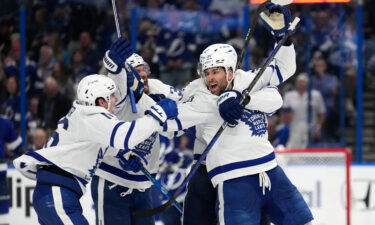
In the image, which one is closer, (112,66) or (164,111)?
(164,111)

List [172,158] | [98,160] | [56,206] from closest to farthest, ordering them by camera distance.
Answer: [56,206] → [98,160] → [172,158]

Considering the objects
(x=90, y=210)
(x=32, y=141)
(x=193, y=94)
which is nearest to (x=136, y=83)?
(x=193, y=94)

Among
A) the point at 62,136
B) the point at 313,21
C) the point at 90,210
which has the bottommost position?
the point at 90,210

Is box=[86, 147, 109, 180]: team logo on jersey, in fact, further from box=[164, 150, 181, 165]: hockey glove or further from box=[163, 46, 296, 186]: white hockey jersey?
box=[164, 150, 181, 165]: hockey glove

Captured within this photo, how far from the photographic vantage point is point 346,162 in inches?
255

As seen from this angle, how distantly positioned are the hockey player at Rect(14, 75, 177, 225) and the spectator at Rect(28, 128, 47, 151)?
2542 mm

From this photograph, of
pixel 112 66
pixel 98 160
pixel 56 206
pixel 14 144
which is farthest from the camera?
pixel 14 144

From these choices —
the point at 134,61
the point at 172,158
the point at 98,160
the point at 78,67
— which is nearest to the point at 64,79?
the point at 78,67

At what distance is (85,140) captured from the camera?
4375mm

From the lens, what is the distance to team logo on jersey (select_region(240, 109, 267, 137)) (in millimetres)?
4410

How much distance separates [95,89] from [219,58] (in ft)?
1.93

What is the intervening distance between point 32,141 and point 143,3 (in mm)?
1475

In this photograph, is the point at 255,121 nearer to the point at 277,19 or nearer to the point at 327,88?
the point at 277,19

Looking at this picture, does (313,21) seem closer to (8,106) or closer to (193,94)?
(8,106)
